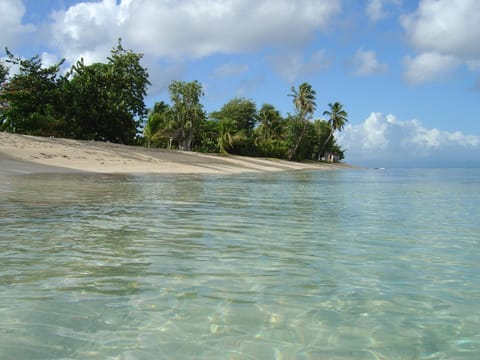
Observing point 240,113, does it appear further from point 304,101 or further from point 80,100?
point 80,100

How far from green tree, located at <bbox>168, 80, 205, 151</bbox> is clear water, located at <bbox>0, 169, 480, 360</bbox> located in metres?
49.1

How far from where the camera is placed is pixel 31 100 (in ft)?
125

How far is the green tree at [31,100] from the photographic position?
36.0m

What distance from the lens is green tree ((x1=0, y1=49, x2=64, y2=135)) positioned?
3600 centimetres

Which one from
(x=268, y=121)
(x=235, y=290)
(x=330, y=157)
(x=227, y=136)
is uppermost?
(x=268, y=121)

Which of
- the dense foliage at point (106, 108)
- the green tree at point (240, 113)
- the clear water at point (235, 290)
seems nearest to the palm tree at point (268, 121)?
the green tree at point (240, 113)

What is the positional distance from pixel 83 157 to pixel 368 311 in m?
28.4

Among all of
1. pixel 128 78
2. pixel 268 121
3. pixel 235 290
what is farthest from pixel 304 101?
pixel 235 290

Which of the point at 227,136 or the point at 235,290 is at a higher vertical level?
the point at 227,136

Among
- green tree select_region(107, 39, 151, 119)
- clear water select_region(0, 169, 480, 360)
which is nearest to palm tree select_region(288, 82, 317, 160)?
green tree select_region(107, 39, 151, 119)

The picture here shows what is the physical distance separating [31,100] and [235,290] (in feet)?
128

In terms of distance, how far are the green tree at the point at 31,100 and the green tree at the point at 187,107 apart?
715 inches

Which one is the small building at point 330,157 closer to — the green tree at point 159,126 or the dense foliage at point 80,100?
the green tree at point 159,126

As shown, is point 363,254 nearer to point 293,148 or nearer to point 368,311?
point 368,311
